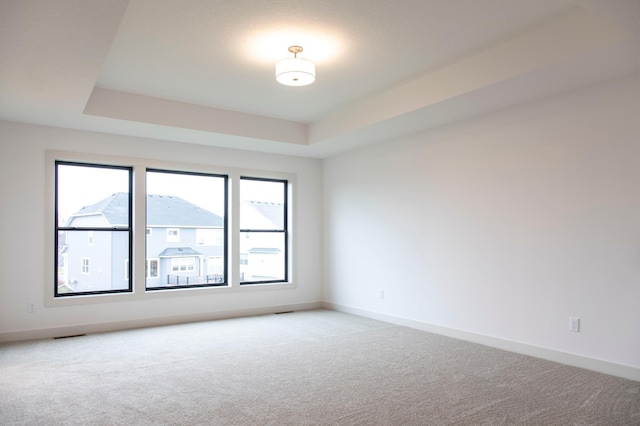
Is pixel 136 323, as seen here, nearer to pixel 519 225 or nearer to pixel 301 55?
pixel 301 55

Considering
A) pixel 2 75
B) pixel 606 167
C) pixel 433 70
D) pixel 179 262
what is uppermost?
pixel 433 70

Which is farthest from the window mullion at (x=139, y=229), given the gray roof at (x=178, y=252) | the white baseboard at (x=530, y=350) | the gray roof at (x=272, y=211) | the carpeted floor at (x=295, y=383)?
the white baseboard at (x=530, y=350)

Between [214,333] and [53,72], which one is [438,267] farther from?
[53,72]

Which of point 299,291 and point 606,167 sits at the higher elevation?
point 606,167

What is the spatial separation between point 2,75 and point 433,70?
149 inches

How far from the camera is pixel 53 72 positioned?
3678 millimetres

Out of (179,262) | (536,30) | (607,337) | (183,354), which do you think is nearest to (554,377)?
(607,337)

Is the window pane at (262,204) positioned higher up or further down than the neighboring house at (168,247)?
higher up

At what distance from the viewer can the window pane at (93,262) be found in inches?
219

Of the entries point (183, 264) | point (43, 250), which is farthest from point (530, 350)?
point (43, 250)

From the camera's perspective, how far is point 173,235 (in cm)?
636

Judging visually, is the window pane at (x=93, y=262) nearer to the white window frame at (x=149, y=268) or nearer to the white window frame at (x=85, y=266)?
the white window frame at (x=85, y=266)

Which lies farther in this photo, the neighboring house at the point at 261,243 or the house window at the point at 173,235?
the neighboring house at the point at 261,243

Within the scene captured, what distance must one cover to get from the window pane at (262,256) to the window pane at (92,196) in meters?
1.76
